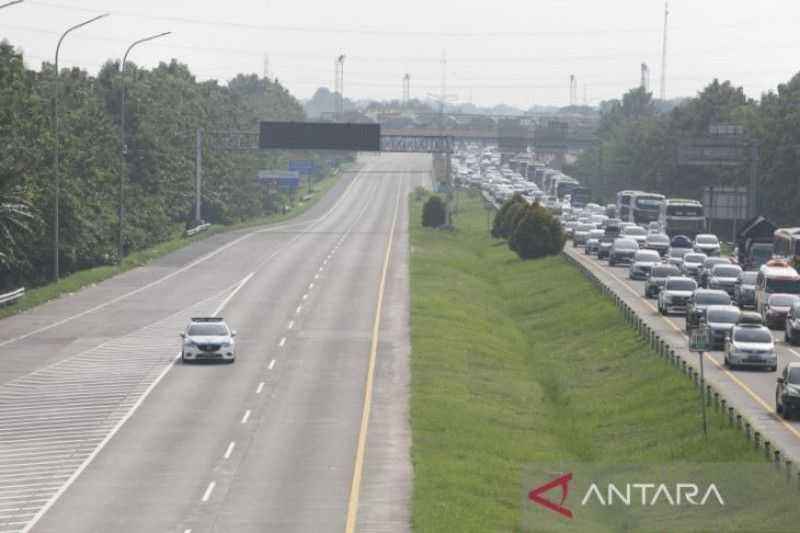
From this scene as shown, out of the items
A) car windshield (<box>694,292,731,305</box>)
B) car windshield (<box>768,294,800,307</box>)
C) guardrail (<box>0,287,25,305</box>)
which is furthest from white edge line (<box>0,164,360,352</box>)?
car windshield (<box>768,294,800,307</box>)

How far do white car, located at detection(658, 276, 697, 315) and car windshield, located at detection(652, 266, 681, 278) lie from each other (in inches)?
236

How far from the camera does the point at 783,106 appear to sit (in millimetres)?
155625

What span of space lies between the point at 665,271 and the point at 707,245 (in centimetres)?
2700

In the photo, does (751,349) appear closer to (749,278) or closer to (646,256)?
(749,278)

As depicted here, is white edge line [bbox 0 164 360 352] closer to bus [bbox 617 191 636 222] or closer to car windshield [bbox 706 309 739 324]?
car windshield [bbox 706 309 739 324]

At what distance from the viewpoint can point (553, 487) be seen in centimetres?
4769

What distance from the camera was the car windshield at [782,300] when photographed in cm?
7662

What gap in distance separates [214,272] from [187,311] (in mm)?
21892

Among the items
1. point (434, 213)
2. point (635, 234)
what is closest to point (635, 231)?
point (635, 234)

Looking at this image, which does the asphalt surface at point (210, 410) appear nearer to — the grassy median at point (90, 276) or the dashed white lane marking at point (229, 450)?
the dashed white lane marking at point (229, 450)

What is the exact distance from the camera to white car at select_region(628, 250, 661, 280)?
342 ft

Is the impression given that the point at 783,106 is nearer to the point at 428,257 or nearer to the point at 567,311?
the point at 428,257

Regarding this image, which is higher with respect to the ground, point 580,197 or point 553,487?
point 553,487

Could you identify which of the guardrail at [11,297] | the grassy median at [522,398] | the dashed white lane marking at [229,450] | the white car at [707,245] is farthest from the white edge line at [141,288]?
the white car at [707,245]
